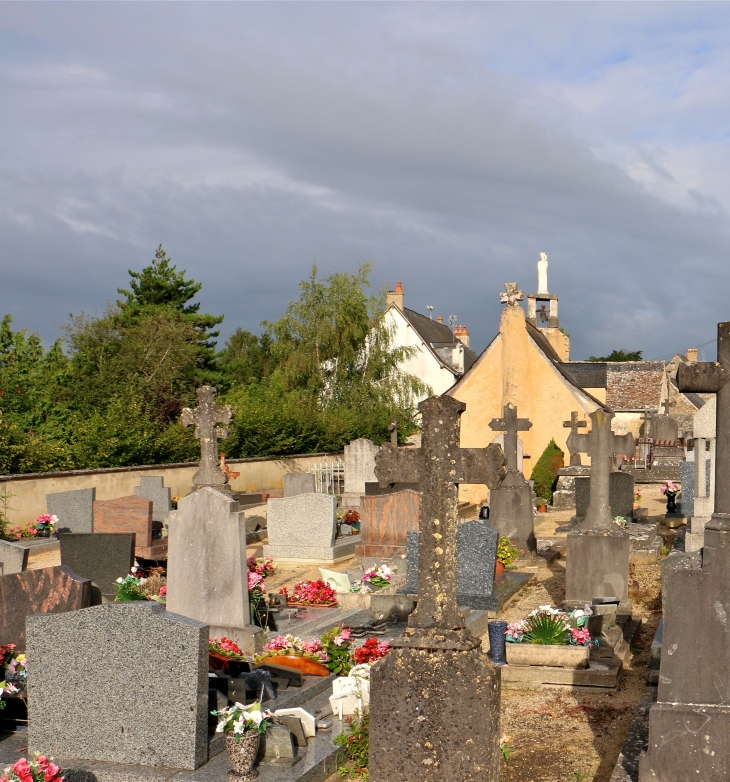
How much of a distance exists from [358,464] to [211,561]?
18.2 meters

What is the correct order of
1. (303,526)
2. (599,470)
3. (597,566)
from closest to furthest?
(597,566) → (599,470) → (303,526)

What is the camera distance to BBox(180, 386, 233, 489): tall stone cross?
42.2ft

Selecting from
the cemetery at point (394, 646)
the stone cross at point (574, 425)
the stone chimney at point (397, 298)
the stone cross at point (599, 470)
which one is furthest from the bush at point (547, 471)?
the stone chimney at point (397, 298)

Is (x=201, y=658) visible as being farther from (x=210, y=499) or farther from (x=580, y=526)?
(x=580, y=526)

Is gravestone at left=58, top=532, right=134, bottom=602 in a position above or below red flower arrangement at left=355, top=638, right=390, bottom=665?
above

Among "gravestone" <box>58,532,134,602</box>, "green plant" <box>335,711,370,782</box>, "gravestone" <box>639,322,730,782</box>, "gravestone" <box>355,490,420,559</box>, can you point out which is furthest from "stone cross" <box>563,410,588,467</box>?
"gravestone" <box>639,322,730,782</box>

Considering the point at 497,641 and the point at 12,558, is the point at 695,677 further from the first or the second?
the point at 12,558

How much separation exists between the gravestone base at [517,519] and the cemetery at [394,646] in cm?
63

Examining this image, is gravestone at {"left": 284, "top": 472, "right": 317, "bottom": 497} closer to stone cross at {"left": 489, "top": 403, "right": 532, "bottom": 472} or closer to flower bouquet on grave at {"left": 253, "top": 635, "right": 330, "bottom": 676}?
stone cross at {"left": 489, "top": 403, "right": 532, "bottom": 472}

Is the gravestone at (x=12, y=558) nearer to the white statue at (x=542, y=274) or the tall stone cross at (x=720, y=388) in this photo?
the tall stone cross at (x=720, y=388)

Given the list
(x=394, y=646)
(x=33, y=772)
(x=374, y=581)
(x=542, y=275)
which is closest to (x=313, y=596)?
(x=374, y=581)

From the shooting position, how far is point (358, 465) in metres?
27.8

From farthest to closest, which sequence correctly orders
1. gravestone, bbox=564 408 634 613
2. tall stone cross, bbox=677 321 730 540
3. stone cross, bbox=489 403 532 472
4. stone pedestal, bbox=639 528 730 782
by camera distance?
1. stone cross, bbox=489 403 532 472
2. gravestone, bbox=564 408 634 613
3. tall stone cross, bbox=677 321 730 540
4. stone pedestal, bbox=639 528 730 782

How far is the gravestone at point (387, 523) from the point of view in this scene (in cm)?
1614
